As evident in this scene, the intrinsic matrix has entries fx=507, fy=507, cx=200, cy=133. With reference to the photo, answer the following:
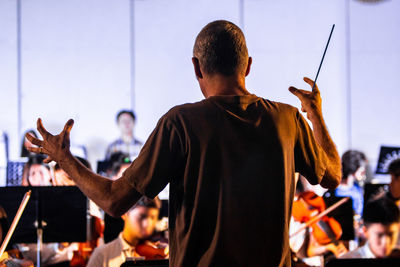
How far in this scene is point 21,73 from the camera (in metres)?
6.09

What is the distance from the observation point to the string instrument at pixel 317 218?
10.1ft

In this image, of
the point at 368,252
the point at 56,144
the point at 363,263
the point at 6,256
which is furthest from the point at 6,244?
the point at 368,252

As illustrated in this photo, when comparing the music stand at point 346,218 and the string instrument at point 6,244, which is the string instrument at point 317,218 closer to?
the music stand at point 346,218

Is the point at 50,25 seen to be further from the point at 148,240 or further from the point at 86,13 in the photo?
the point at 148,240

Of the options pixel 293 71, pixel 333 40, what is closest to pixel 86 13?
pixel 293 71

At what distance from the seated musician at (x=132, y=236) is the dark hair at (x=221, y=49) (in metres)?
1.76

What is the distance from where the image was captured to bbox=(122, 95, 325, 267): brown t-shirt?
3.67ft

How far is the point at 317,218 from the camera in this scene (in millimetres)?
3145

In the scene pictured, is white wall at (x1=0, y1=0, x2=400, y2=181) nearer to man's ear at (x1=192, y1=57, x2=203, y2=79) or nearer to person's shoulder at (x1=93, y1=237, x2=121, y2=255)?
person's shoulder at (x1=93, y1=237, x2=121, y2=255)

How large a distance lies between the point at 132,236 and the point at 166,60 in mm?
3764

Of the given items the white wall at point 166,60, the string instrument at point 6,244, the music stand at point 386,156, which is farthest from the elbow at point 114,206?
the white wall at point 166,60

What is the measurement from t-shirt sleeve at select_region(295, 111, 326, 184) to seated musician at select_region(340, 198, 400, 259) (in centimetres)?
209

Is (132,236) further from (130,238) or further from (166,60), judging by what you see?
(166,60)

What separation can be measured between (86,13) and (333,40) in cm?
317
